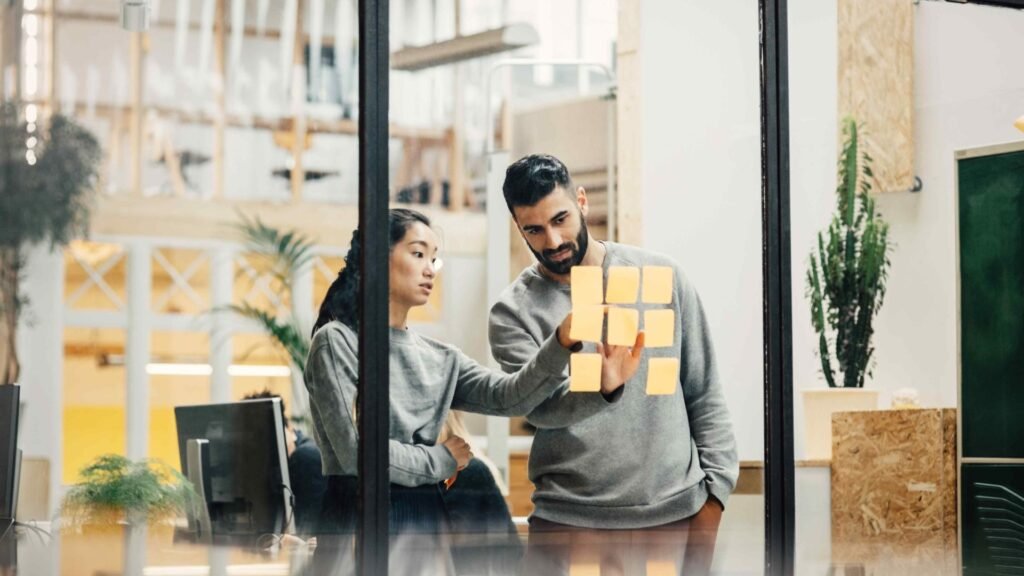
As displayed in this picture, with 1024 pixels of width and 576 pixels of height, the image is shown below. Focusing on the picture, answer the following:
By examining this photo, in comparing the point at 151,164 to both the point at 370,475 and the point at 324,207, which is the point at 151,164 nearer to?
the point at 324,207

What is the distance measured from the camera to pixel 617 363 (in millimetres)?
5375

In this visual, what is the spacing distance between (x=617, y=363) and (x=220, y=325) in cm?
128

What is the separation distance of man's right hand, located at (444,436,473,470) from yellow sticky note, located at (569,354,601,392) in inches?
15.5

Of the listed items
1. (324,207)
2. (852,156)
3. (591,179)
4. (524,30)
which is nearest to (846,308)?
(852,156)

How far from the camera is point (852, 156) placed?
5.87 m

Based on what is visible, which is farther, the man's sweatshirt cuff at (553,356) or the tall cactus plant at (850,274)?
the tall cactus plant at (850,274)

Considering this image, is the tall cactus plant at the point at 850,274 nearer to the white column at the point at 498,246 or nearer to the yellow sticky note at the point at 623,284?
the yellow sticky note at the point at 623,284

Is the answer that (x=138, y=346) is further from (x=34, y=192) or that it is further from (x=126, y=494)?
(x=34, y=192)

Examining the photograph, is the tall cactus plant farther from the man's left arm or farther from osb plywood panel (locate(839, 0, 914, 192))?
the man's left arm

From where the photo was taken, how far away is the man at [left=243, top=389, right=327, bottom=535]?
16.5 feet

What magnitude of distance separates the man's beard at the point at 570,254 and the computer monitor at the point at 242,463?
0.97 meters

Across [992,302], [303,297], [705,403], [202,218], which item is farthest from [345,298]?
[992,302]

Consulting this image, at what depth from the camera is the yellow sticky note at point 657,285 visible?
5.48 m

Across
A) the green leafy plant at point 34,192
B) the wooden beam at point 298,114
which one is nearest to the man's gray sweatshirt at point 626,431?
the wooden beam at point 298,114
